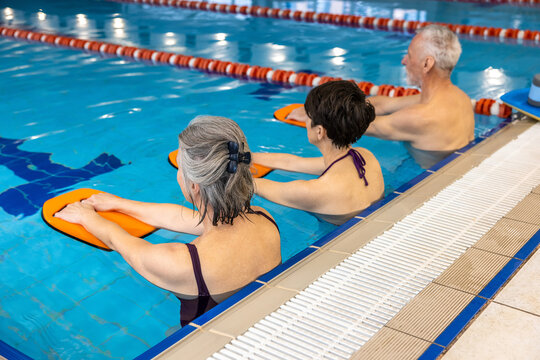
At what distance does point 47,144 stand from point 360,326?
11.9 feet

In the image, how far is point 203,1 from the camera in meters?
12.1

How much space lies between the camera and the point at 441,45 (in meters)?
3.89

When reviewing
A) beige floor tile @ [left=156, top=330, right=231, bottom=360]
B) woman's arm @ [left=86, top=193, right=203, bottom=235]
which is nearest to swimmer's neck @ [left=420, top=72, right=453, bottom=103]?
woman's arm @ [left=86, top=193, right=203, bottom=235]

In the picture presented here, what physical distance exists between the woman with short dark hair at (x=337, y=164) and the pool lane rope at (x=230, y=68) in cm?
272

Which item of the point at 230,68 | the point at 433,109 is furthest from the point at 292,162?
the point at 230,68

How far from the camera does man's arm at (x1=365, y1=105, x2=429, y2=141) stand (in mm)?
3990

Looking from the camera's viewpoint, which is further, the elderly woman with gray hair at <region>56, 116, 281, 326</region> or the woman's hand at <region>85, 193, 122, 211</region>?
the woman's hand at <region>85, 193, 122, 211</region>

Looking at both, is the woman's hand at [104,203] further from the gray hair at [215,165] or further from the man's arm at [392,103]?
the man's arm at [392,103]

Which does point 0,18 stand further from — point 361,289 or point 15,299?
point 361,289

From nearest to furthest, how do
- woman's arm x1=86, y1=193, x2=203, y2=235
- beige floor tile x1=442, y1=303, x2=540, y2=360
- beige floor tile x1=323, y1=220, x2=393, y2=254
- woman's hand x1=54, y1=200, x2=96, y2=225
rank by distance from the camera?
beige floor tile x1=442, y1=303, x2=540, y2=360 → beige floor tile x1=323, y1=220, x2=393, y2=254 → woman's arm x1=86, y1=193, x2=203, y2=235 → woman's hand x1=54, y1=200, x2=96, y2=225

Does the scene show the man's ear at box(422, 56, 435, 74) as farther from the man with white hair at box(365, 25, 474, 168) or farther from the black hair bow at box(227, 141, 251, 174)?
the black hair bow at box(227, 141, 251, 174)

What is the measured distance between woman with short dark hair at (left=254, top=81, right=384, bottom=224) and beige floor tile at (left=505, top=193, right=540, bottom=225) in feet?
2.38

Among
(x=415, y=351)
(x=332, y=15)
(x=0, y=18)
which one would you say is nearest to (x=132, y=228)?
(x=415, y=351)

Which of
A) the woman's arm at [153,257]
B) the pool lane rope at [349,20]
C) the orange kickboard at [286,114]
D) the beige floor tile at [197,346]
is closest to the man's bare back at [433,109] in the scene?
the orange kickboard at [286,114]
